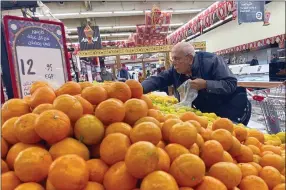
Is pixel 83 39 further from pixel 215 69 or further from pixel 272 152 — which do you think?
pixel 272 152

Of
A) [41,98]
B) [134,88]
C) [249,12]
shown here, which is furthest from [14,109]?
[249,12]

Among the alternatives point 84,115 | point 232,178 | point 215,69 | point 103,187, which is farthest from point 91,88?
point 215,69

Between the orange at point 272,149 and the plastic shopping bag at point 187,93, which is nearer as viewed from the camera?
the orange at point 272,149

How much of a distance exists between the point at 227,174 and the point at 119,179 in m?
0.39

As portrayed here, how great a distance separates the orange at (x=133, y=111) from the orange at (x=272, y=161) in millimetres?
569

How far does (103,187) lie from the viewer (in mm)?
932

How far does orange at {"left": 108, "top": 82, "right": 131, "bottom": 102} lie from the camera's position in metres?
1.24

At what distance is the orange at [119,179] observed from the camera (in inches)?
34.9

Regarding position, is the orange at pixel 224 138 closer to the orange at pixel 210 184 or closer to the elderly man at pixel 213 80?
the orange at pixel 210 184

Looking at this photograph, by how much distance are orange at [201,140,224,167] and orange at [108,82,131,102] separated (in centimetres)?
42

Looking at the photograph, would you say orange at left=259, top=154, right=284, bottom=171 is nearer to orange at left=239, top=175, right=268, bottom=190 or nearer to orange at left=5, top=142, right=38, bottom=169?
orange at left=239, top=175, right=268, bottom=190

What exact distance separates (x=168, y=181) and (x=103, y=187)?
239 millimetres

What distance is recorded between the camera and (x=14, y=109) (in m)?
1.18

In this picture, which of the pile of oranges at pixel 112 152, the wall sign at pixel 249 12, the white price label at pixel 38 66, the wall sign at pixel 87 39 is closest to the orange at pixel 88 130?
A: the pile of oranges at pixel 112 152
